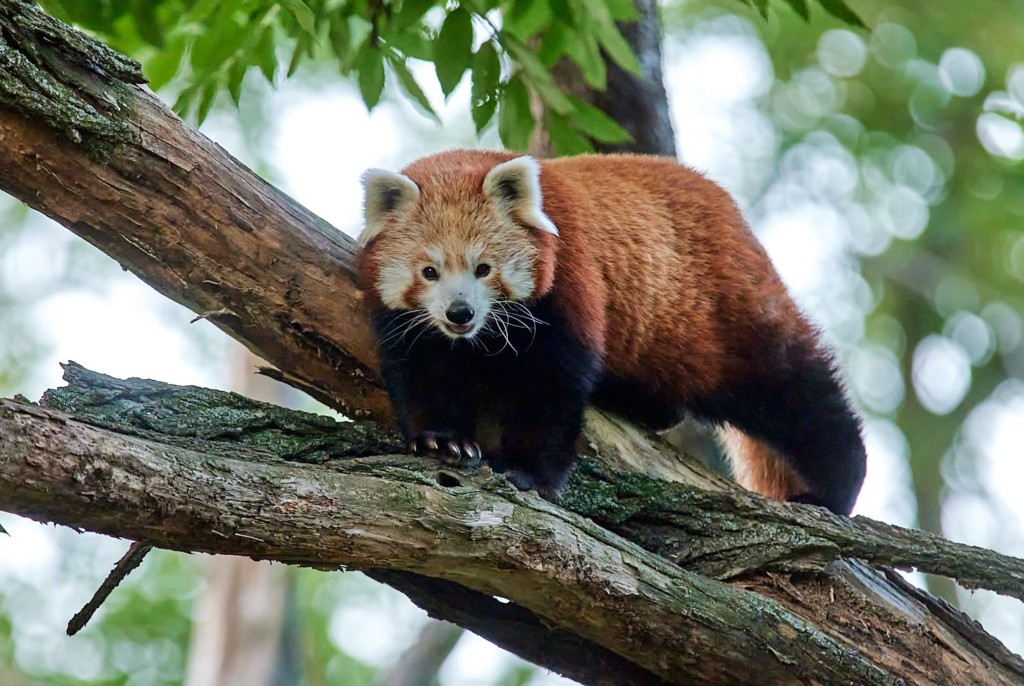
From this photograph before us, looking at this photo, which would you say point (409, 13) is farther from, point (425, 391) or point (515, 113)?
point (425, 391)

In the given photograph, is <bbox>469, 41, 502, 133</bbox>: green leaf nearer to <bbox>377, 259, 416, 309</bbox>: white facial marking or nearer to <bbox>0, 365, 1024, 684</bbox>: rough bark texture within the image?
<bbox>377, 259, 416, 309</bbox>: white facial marking

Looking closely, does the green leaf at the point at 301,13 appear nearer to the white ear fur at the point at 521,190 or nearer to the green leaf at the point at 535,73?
the green leaf at the point at 535,73

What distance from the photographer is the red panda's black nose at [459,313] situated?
12.2ft

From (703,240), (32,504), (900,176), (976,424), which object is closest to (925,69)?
(900,176)

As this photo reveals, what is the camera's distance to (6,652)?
44.2 ft

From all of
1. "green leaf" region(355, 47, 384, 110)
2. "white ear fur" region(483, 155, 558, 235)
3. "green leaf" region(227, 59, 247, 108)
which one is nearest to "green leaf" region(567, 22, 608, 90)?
"white ear fur" region(483, 155, 558, 235)

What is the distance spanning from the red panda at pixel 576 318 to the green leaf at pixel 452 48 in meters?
0.49

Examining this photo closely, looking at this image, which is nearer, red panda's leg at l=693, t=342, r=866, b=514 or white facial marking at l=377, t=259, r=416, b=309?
white facial marking at l=377, t=259, r=416, b=309

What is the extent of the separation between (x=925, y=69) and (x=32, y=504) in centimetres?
1103

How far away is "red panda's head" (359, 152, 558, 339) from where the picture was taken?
3768mm

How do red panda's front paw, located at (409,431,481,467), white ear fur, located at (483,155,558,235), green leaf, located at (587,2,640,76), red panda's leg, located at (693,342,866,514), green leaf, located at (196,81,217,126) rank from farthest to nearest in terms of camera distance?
red panda's leg, located at (693,342,866,514), green leaf, located at (196,81,217,126), white ear fur, located at (483,155,558,235), green leaf, located at (587,2,640,76), red panda's front paw, located at (409,431,481,467)

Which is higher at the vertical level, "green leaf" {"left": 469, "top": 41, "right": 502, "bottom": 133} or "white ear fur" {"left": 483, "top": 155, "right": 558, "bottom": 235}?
"green leaf" {"left": 469, "top": 41, "right": 502, "bottom": 133}

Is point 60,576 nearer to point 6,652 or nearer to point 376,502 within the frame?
point 6,652

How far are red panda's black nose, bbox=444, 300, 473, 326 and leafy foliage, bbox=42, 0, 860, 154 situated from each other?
2.20ft
